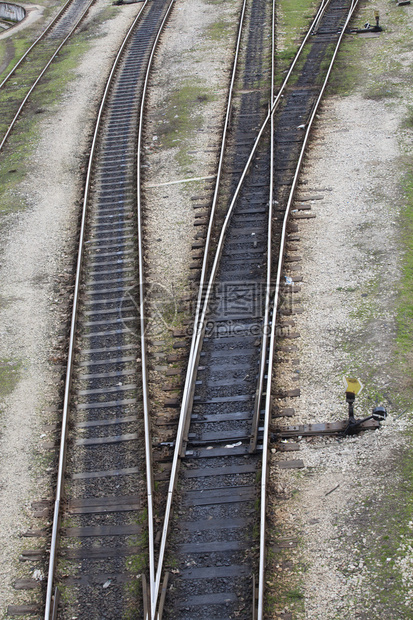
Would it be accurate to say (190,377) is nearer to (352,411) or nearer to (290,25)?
(352,411)

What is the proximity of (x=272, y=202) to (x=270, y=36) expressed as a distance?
41.9ft

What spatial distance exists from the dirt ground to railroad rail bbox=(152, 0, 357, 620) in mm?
410

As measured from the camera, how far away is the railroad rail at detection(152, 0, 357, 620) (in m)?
7.70

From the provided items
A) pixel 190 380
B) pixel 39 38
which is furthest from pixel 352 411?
pixel 39 38

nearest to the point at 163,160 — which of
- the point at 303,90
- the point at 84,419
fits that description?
the point at 303,90

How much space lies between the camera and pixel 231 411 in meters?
9.98

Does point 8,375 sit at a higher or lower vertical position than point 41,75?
lower

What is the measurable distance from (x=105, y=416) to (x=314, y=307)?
4.26m

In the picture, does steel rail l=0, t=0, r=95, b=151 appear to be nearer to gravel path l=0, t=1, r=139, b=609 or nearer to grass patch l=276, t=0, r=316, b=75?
gravel path l=0, t=1, r=139, b=609

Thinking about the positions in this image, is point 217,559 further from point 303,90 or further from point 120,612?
point 303,90

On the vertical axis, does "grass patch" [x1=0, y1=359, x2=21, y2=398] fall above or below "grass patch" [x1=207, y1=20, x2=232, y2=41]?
below

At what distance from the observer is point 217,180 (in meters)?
15.9

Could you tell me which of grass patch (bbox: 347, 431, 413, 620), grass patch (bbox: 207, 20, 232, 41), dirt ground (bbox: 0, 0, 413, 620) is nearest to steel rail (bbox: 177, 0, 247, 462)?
dirt ground (bbox: 0, 0, 413, 620)

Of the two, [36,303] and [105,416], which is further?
[36,303]
